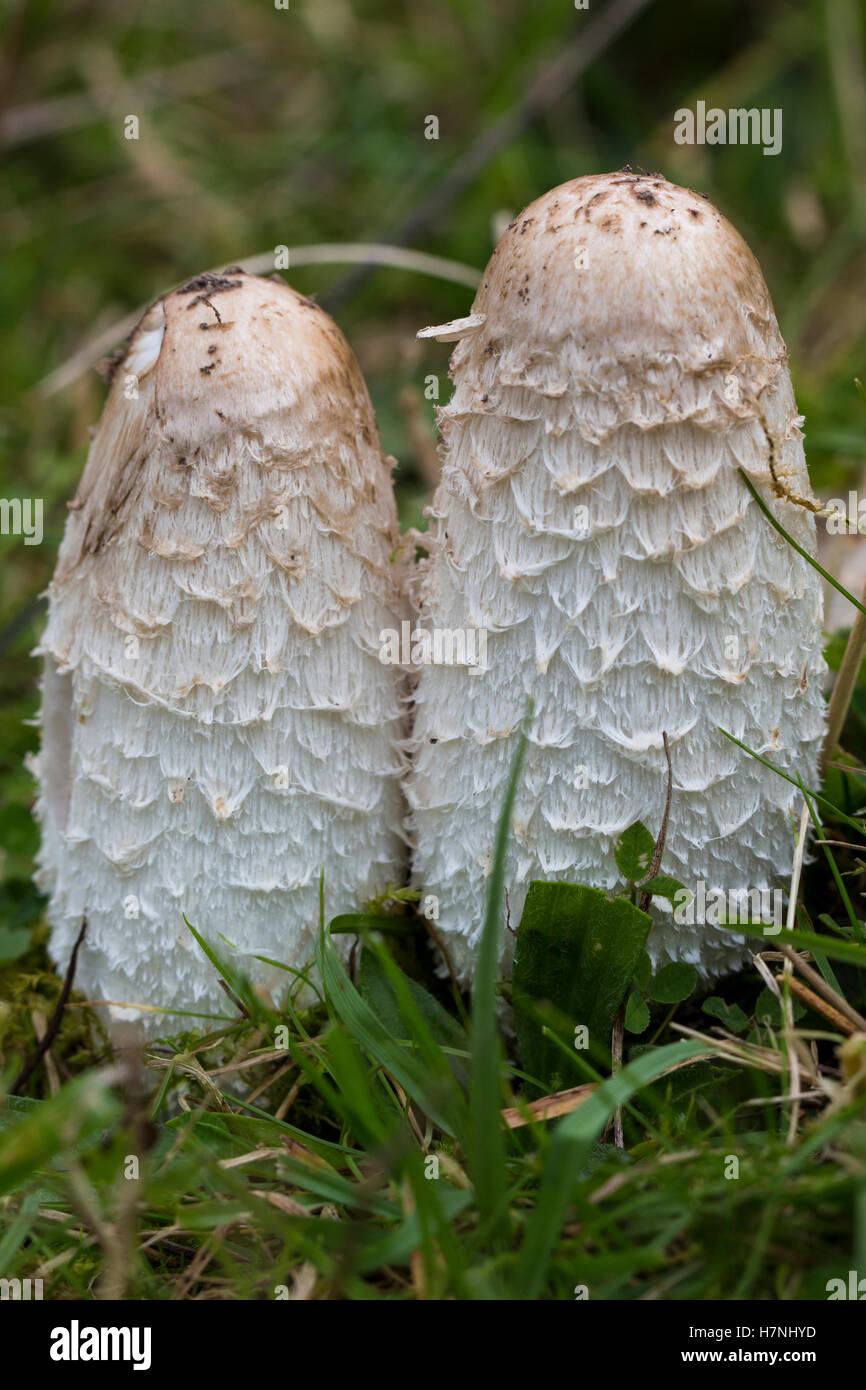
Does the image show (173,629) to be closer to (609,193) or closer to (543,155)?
(609,193)

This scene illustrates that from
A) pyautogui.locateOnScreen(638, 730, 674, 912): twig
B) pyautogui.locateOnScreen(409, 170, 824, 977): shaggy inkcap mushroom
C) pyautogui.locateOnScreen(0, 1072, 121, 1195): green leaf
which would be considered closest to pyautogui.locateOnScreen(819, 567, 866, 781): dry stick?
pyautogui.locateOnScreen(409, 170, 824, 977): shaggy inkcap mushroom

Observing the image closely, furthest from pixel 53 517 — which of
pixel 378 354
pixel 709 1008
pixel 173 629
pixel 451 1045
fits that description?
pixel 709 1008

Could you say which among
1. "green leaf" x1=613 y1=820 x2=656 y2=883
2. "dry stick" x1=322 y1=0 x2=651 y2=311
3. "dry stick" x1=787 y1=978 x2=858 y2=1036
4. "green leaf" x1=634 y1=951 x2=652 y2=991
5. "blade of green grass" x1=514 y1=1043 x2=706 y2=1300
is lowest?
"blade of green grass" x1=514 y1=1043 x2=706 y2=1300

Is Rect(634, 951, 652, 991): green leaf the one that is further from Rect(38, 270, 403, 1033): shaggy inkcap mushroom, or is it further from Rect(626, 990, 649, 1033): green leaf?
Rect(38, 270, 403, 1033): shaggy inkcap mushroom

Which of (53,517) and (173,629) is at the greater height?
(53,517)

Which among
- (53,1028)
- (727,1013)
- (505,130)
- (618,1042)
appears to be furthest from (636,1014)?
(505,130)
